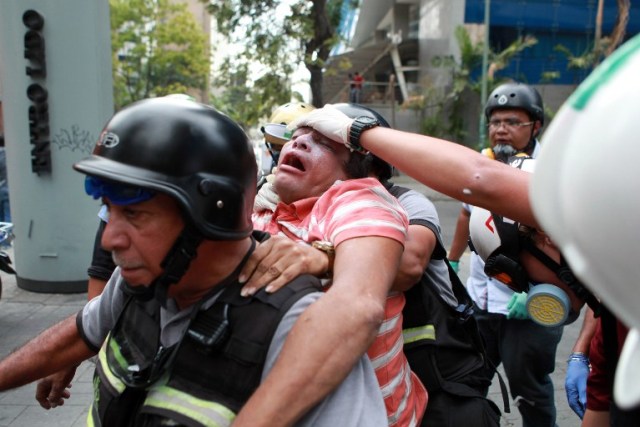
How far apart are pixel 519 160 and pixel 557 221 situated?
1861 millimetres

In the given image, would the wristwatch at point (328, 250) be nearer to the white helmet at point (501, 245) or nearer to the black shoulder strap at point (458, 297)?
the black shoulder strap at point (458, 297)

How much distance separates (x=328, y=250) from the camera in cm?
162

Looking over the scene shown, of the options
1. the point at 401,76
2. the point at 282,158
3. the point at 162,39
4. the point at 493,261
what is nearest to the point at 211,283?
the point at 282,158

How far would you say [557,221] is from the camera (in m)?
0.79

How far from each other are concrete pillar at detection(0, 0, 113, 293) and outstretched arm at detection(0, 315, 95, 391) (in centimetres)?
512

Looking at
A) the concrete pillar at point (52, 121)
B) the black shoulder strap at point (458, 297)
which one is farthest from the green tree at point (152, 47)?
the black shoulder strap at point (458, 297)

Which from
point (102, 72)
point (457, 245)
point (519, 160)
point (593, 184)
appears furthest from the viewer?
point (102, 72)

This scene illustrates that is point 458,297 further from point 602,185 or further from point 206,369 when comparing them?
point 602,185

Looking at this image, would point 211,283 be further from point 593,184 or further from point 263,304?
point 593,184

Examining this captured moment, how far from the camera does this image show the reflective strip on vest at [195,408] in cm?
130

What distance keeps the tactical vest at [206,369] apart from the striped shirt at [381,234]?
23cm

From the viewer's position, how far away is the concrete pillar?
254 inches

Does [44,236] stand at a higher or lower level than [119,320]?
lower

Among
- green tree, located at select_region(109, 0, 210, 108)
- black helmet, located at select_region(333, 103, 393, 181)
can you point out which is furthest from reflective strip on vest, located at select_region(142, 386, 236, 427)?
green tree, located at select_region(109, 0, 210, 108)
